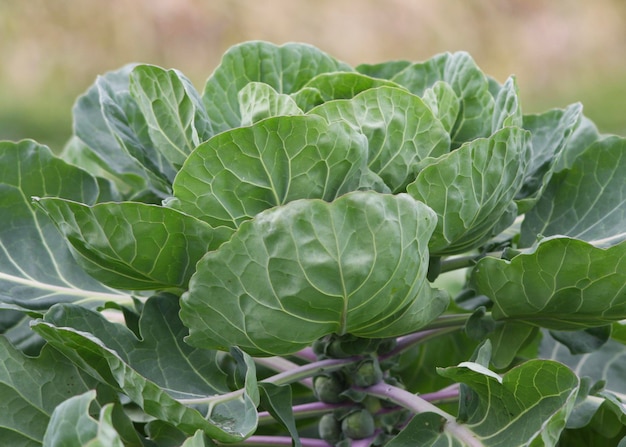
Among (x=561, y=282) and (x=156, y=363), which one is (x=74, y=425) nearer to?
(x=156, y=363)

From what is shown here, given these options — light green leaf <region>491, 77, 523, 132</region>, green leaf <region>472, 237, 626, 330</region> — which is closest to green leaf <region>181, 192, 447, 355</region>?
green leaf <region>472, 237, 626, 330</region>

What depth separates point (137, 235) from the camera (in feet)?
2.75

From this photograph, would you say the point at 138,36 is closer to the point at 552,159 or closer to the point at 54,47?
the point at 54,47

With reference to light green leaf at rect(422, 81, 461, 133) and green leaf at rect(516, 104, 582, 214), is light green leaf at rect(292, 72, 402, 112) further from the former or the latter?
green leaf at rect(516, 104, 582, 214)

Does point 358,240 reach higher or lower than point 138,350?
higher

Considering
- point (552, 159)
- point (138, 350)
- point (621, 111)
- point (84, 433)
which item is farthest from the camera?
point (621, 111)

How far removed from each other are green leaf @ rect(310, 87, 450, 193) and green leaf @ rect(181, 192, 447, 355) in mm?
132

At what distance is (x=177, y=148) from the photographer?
3.30 feet

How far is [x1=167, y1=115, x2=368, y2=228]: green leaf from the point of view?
2.66 ft

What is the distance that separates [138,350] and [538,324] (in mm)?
464

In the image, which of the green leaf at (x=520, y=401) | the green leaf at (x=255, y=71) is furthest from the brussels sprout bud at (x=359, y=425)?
the green leaf at (x=255, y=71)

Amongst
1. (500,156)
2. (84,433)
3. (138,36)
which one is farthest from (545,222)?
(138,36)

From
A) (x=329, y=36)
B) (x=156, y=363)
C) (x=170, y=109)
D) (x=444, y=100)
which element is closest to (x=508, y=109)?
(x=444, y=100)

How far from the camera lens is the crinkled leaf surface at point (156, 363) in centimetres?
79
